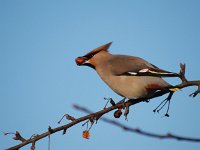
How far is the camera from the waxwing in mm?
3137

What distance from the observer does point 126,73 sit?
343 centimetres

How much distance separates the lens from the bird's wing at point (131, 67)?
3.27 meters

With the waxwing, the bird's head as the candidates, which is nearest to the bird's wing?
the waxwing

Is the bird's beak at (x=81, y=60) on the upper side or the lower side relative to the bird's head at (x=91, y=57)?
lower

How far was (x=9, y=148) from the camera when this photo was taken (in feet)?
6.86

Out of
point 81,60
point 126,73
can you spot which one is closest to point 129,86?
point 126,73

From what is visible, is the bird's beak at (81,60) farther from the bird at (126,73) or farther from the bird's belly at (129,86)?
the bird's belly at (129,86)

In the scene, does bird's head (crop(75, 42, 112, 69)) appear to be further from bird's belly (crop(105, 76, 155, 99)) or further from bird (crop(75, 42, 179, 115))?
bird's belly (crop(105, 76, 155, 99))

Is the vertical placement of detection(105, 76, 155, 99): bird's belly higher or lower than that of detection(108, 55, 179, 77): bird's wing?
lower

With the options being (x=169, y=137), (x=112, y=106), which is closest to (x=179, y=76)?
(x=112, y=106)

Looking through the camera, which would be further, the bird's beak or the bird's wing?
the bird's beak

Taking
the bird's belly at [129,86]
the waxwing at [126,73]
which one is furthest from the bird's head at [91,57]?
the bird's belly at [129,86]

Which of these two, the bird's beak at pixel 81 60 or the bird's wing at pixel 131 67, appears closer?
the bird's wing at pixel 131 67

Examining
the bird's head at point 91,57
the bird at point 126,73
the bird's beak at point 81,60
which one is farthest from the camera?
the bird's head at point 91,57
